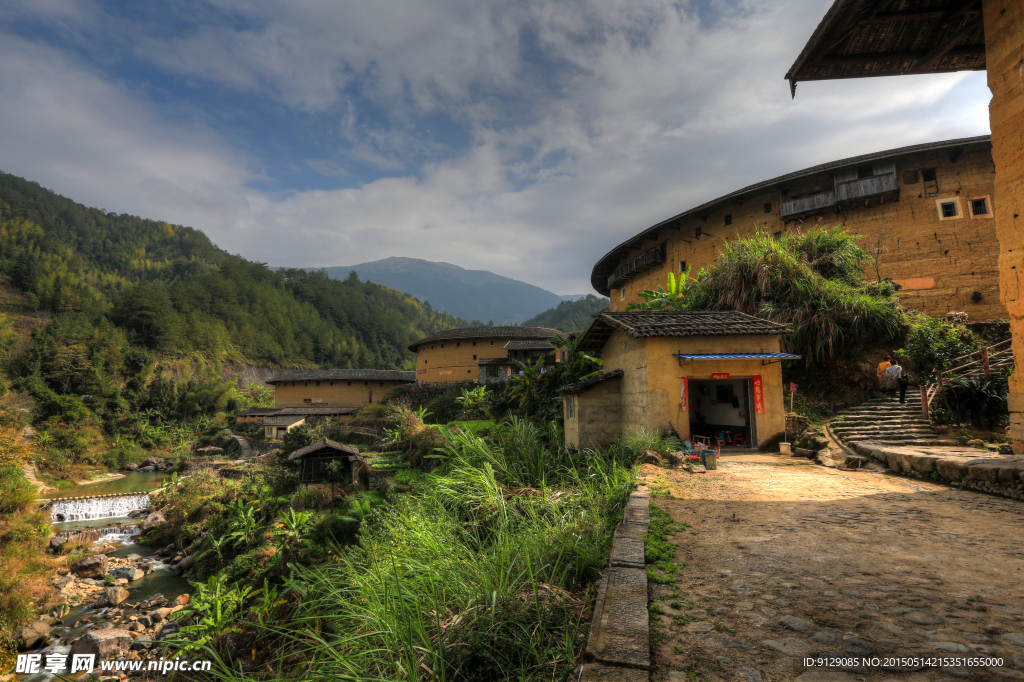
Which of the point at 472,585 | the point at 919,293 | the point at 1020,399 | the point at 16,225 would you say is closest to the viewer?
the point at 472,585

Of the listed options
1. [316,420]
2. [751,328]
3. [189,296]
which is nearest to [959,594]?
[751,328]

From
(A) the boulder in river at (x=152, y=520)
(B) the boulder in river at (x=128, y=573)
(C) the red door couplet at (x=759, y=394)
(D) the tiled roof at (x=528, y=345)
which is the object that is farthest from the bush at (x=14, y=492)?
(D) the tiled roof at (x=528, y=345)

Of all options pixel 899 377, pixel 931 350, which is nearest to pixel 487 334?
pixel 899 377

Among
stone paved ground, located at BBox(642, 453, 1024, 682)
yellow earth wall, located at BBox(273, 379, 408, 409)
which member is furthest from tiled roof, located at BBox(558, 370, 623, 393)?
yellow earth wall, located at BBox(273, 379, 408, 409)

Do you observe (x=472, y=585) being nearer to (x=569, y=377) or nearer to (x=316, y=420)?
(x=569, y=377)

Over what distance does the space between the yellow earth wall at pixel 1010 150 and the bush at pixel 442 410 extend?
78.1 feet

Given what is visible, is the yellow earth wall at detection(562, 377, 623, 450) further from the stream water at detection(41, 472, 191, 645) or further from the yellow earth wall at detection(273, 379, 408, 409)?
the yellow earth wall at detection(273, 379, 408, 409)

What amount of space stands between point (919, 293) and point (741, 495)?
64.8 ft

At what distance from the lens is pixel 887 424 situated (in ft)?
32.8

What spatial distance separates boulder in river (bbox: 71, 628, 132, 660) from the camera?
9773 millimetres

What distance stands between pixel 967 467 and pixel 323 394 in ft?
132

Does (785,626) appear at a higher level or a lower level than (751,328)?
lower

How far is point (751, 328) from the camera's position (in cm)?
1073

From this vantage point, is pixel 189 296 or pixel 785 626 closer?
pixel 785 626
